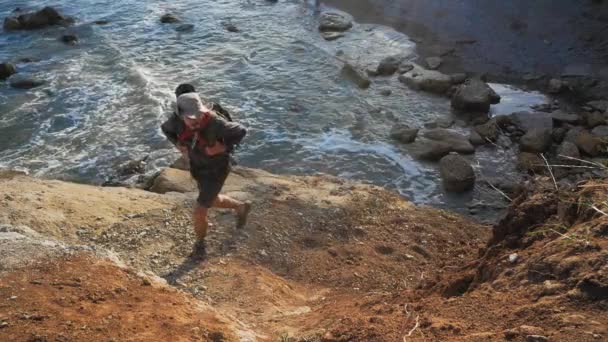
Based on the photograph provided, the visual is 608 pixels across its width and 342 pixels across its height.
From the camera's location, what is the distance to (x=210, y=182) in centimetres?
605

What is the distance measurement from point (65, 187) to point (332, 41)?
988cm

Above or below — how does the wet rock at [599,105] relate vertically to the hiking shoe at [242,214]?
below

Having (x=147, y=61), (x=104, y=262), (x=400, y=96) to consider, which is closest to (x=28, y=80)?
(x=147, y=61)

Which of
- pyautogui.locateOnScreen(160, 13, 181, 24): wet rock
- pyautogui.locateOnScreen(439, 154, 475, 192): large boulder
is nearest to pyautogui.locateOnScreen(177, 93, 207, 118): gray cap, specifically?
pyautogui.locateOnScreen(439, 154, 475, 192): large boulder

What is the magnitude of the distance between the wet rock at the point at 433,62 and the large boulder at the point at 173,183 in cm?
762

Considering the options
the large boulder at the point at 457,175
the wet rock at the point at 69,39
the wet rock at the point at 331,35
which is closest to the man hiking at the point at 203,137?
the large boulder at the point at 457,175

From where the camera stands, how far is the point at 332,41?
1614 centimetres

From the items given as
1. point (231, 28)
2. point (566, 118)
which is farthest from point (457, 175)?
point (231, 28)

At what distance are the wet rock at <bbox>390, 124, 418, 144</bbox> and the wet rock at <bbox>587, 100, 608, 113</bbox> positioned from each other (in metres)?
3.69

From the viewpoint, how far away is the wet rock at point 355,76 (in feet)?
44.0

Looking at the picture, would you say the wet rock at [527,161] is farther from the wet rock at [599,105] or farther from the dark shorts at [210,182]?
the dark shorts at [210,182]

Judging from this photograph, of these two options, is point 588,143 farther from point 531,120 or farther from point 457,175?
point 457,175

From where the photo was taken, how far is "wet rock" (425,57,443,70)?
46.4ft

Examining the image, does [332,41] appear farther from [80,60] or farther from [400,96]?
[80,60]
